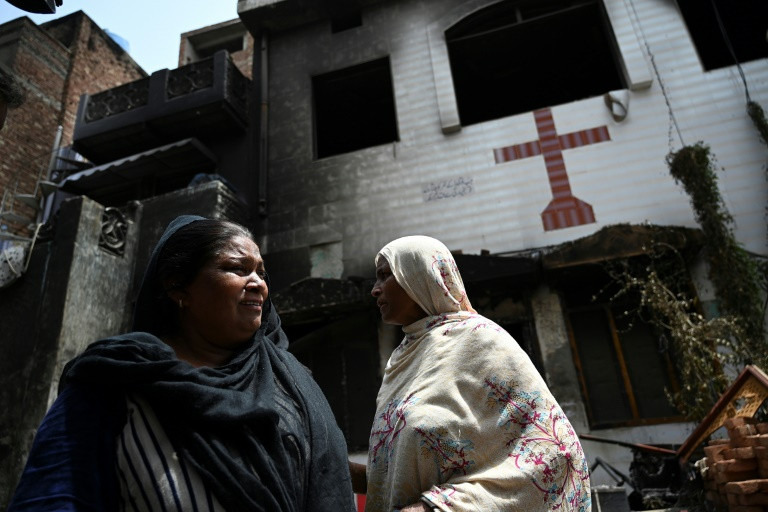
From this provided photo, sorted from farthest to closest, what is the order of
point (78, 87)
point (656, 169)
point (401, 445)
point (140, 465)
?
point (78, 87) → point (656, 169) → point (401, 445) → point (140, 465)

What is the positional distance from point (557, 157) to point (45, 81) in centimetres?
1211

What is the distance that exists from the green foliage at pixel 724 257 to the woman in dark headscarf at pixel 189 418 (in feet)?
18.4

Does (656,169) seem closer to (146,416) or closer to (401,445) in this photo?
(401,445)

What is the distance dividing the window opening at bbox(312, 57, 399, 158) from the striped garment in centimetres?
826

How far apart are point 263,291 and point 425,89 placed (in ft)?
25.3

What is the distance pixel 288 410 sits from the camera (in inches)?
45.8

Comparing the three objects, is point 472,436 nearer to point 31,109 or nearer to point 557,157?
point 557,157

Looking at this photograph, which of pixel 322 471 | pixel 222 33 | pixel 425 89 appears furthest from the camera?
pixel 222 33

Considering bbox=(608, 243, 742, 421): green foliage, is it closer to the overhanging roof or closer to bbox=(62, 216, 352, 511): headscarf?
bbox=(62, 216, 352, 511): headscarf

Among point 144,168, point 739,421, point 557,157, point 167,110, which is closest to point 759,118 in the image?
point 557,157

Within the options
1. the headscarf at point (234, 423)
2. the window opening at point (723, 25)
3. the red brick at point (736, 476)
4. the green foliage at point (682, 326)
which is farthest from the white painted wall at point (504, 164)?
the headscarf at point (234, 423)

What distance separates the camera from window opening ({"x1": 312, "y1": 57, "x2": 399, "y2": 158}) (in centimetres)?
939

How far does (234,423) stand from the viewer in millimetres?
992

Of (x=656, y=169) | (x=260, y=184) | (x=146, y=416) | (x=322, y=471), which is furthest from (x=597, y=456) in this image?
(x=260, y=184)
